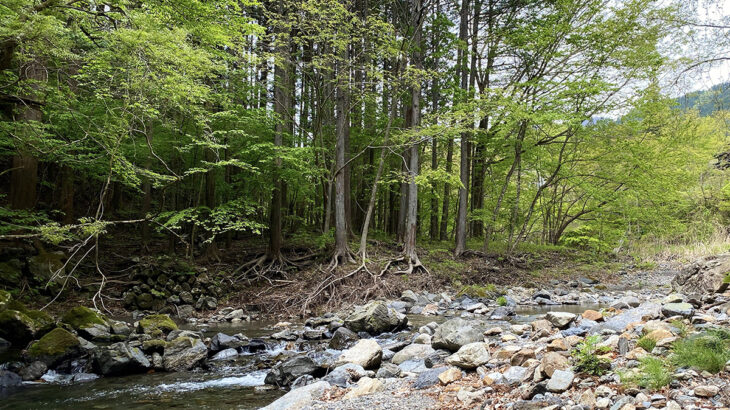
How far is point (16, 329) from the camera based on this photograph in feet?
23.5

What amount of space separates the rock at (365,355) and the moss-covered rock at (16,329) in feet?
19.4

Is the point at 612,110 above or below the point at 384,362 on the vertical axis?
above

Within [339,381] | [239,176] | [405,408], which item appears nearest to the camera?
[405,408]

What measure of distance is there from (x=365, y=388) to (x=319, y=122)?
392 inches

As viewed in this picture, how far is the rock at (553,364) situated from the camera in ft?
11.6

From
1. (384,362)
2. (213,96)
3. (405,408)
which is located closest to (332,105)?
(213,96)

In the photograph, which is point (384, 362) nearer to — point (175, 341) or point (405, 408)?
point (405, 408)

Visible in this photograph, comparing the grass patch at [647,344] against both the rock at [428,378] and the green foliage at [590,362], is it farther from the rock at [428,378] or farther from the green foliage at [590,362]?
the rock at [428,378]

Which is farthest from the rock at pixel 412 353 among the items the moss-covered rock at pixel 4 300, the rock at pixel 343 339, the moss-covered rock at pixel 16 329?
the moss-covered rock at pixel 4 300

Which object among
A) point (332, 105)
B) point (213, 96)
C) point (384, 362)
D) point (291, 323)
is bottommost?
point (291, 323)

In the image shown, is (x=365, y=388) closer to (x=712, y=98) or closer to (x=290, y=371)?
(x=290, y=371)

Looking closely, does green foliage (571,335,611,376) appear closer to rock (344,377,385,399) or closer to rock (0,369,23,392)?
rock (344,377,385,399)

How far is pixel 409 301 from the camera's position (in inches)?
430

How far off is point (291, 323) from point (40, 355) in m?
4.71
